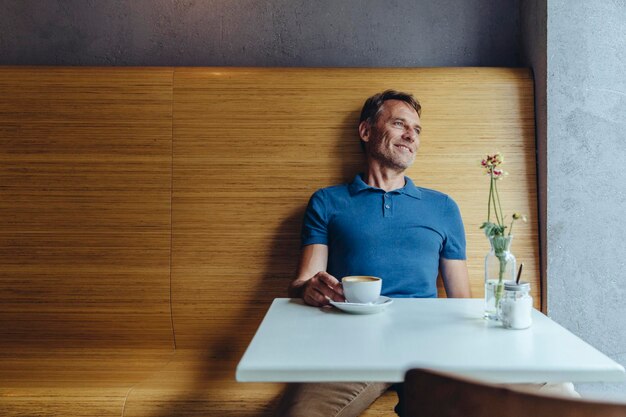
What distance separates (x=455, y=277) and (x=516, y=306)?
27.6 inches

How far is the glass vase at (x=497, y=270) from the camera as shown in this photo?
1.09m

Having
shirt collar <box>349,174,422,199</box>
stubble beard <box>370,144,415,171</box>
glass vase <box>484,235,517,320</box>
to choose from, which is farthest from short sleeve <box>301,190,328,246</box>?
glass vase <box>484,235,517,320</box>

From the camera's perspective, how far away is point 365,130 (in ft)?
6.06

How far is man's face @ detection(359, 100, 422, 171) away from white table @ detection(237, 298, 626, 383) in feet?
2.32

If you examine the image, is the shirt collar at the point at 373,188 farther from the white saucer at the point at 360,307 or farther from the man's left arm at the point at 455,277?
the white saucer at the point at 360,307

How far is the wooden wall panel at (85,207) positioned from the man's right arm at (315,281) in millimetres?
531

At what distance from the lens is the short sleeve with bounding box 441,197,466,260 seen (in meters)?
1.75

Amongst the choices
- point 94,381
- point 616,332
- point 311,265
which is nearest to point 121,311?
point 94,381

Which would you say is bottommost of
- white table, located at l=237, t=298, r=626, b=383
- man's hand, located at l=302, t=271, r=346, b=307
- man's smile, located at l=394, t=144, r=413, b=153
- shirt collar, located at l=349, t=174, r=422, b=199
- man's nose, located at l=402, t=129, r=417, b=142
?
white table, located at l=237, t=298, r=626, b=383

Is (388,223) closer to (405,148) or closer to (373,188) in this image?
(373,188)

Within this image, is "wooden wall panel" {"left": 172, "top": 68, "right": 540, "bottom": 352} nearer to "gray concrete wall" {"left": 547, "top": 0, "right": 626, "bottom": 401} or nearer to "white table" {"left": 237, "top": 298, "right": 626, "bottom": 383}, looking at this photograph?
"gray concrete wall" {"left": 547, "top": 0, "right": 626, "bottom": 401}

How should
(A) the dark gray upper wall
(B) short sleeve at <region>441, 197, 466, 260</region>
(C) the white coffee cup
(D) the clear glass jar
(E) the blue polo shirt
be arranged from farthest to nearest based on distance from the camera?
(A) the dark gray upper wall → (B) short sleeve at <region>441, 197, 466, 260</region> → (E) the blue polo shirt → (C) the white coffee cup → (D) the clear glass jar

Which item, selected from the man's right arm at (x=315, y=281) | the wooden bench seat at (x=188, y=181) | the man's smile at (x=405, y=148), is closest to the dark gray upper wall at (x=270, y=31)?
the wooden bench seat at (x=188, y=181)

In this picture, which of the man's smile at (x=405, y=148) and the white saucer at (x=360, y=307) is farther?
the man's smile at (x=405, y=148)
